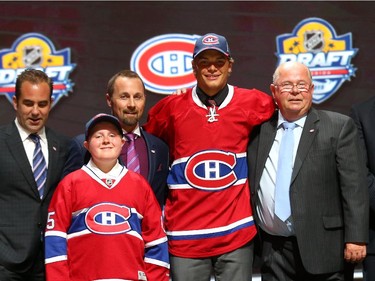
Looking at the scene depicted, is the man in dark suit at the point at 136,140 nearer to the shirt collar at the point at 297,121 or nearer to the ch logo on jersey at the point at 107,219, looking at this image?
the ch logo on jersey at the point at 107,219

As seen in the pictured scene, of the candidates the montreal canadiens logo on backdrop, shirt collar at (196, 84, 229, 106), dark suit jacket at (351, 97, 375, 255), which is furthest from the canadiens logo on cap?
the montreal canadiens logo on backdrop

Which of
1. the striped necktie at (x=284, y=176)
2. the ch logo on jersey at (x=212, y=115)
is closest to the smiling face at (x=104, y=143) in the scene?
the ch logo on jersey at (x=212, y=115)

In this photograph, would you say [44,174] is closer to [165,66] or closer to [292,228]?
[292,228]

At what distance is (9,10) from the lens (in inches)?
171

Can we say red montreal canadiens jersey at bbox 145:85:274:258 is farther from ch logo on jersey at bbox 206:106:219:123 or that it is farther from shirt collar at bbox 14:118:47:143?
shirt collar at bbox 14:118:47:143

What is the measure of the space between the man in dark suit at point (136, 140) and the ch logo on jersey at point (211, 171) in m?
0.14

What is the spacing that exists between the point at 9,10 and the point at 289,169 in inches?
79.3

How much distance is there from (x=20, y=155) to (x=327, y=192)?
49.4 inches

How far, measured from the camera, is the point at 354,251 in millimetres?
3158

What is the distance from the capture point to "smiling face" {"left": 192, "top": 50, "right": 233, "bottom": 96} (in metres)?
3.30

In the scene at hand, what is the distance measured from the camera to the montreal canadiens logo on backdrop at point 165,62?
4.43 metres

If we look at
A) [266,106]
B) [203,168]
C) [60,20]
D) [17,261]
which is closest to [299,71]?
[266,106]

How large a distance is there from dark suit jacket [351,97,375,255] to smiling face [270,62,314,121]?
30 centimetres

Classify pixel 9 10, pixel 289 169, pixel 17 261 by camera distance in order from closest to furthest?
pixel 17 261 → pixel 289 169 → pixel 9 10
